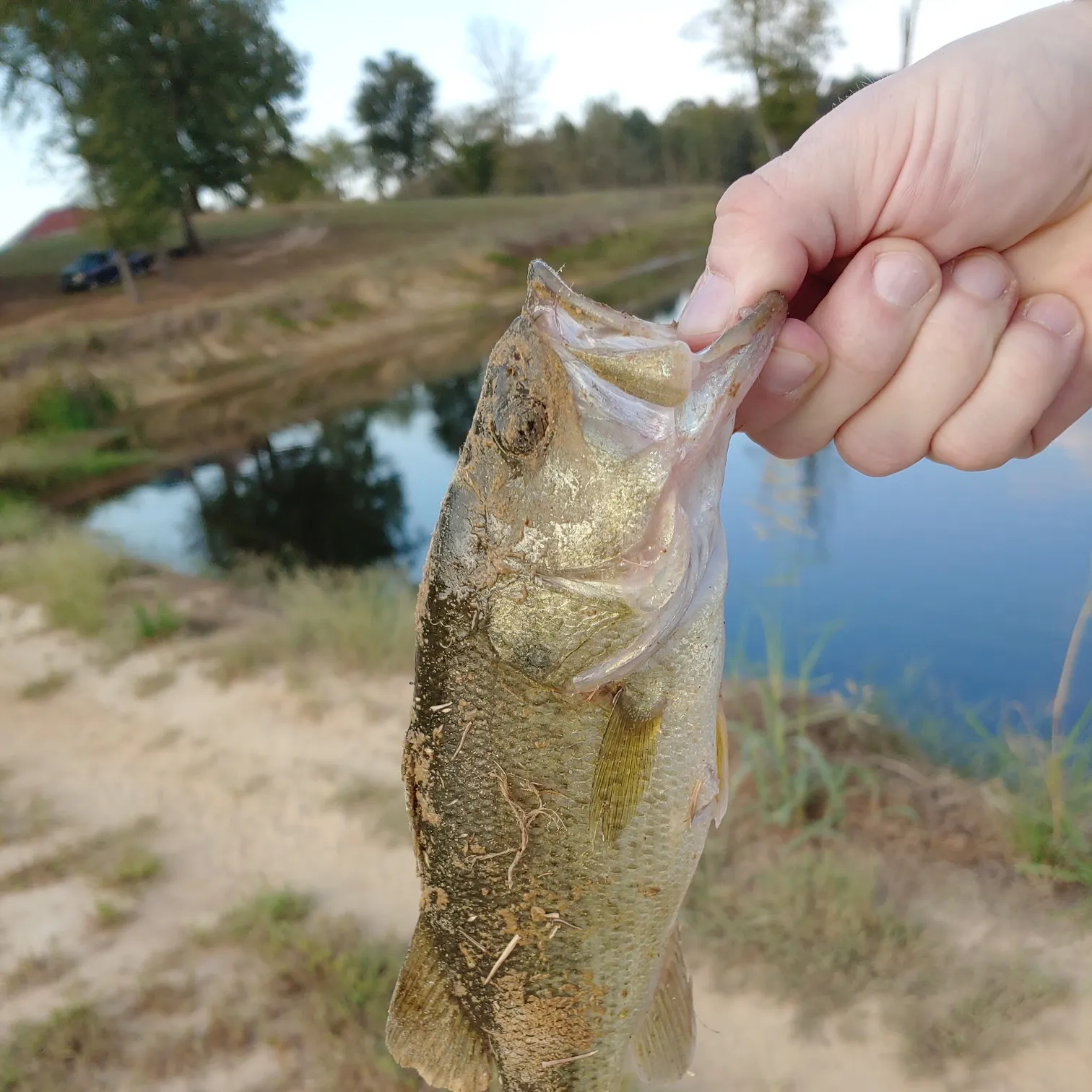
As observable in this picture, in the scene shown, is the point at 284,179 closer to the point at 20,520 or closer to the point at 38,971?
the point at 20,520

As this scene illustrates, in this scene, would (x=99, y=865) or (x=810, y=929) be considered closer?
(x=810, y=929)

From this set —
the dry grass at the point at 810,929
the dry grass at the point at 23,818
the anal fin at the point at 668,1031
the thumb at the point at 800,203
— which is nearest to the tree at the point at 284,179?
the dry grass at the point at 23,818

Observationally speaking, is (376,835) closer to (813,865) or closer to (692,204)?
(813,865)

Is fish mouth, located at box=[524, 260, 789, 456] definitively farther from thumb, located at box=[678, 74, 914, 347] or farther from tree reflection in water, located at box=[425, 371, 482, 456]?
tree reflection in water, located at box=[425, 371, 482, 456]

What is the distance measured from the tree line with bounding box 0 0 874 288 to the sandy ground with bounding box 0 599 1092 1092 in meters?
7.58

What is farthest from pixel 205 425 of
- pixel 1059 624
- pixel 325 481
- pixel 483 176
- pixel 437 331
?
pixel 483 176

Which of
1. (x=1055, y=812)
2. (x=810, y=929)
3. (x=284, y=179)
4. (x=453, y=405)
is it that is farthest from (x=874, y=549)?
(x=284, y=179)

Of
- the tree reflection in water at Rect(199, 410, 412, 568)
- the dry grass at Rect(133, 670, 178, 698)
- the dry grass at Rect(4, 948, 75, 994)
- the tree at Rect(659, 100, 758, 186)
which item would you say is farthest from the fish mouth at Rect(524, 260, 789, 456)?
the tree at Rect(659, 100, 758, 186)

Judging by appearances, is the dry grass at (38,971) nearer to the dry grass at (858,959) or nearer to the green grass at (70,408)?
the dry grass at (858,959)

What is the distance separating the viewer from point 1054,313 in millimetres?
1841

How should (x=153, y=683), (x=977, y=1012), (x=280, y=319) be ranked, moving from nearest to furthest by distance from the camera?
(x=977, y=1012) → (x=153, y=683) → (x=280, y=319)

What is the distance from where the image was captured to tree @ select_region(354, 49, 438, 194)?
46.9 m

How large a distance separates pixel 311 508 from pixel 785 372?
1142cm

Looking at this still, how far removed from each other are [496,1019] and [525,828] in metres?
0.47
